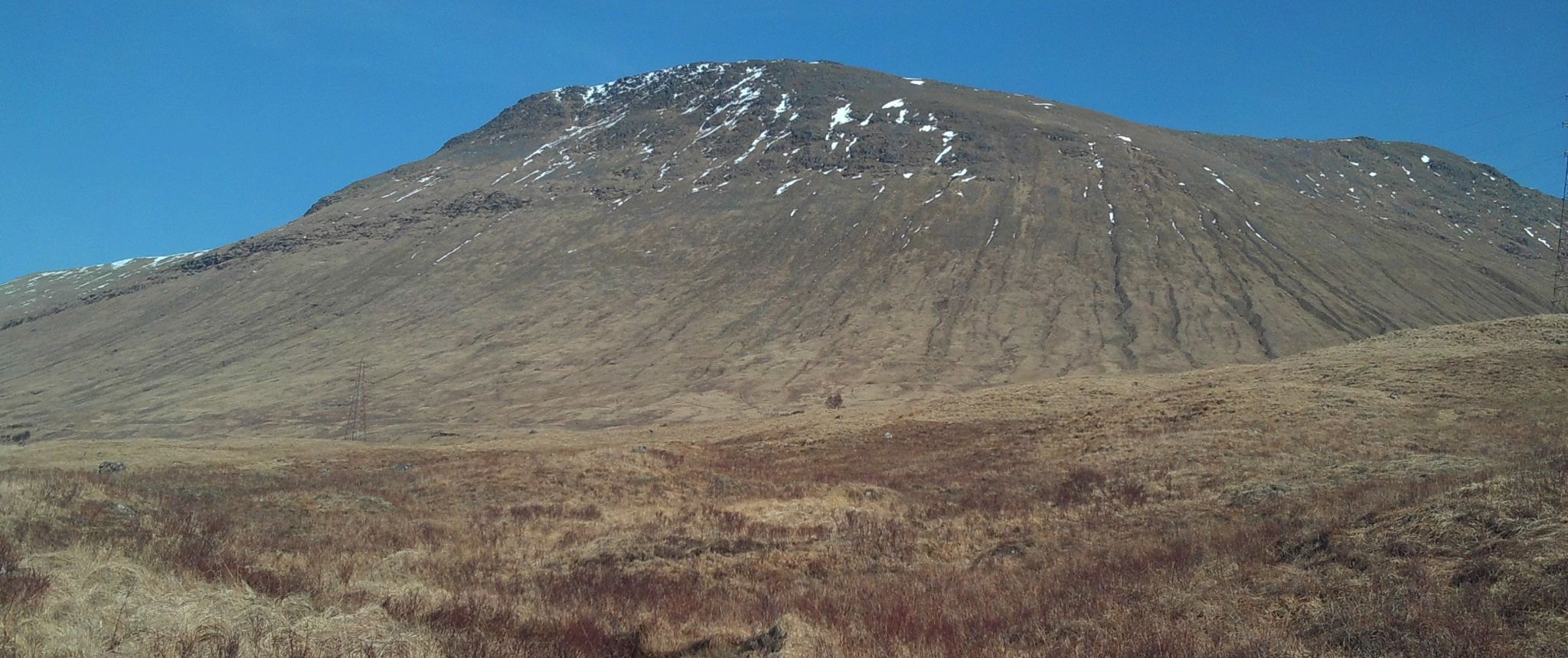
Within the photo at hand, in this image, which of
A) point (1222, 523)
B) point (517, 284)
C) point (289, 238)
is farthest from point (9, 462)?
point (289, 238)

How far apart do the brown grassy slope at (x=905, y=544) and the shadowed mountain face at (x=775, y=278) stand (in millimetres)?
49457

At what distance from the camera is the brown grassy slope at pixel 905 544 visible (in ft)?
24.3

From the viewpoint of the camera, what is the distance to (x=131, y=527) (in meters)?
12.6

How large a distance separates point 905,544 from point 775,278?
3989 inches

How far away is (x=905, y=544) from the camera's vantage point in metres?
14.5

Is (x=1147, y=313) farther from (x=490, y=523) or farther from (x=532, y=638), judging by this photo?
(x=532, y=638)

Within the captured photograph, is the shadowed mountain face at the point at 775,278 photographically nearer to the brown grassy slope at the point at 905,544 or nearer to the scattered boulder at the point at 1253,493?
the brown grassy slope at the point at 905,544

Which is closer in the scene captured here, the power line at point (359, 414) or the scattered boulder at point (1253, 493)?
the scattered boulder at point (1253, 493)

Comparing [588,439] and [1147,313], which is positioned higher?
[1147,313]

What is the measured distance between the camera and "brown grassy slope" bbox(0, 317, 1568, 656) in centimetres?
741

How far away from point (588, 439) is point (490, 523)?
92.1ft

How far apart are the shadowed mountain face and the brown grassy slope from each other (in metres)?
49.5

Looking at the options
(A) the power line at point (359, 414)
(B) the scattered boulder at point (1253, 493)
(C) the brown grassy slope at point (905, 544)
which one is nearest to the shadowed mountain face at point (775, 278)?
(A) the power line at point (359, 414)

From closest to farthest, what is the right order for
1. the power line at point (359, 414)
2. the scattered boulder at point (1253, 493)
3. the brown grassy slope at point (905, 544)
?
the brown grassy slope at point (905, 544) < the scattered boulder at point (1253, 493) < the power line at point (359, 414)
